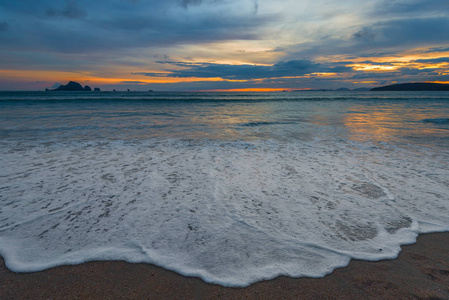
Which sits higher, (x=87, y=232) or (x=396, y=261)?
(x=87, y=232)

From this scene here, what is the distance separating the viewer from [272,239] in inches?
96.3

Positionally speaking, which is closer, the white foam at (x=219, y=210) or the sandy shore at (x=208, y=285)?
the sandy shore at (x=208, y=285)

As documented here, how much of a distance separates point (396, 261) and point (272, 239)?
1182 mm

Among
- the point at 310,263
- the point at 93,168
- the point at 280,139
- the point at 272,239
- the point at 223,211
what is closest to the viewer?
the point at 310,263

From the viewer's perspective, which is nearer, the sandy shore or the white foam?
the sandy shore

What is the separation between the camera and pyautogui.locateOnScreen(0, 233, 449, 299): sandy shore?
181 cm

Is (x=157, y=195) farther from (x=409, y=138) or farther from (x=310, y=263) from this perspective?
(x=409, y=138)

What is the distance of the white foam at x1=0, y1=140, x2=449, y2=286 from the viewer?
2199 mm

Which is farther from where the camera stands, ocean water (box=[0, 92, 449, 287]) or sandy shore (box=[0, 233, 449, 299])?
ocean water (box=[0, 92, 449, 287])

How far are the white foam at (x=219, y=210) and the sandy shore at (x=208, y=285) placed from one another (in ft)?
0.29

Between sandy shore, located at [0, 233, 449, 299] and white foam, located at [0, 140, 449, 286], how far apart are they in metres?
0.09

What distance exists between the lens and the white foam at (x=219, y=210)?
7.22ft

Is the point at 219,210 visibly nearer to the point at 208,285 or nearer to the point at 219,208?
the point at 219,208

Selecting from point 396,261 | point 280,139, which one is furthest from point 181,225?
point 280,139
